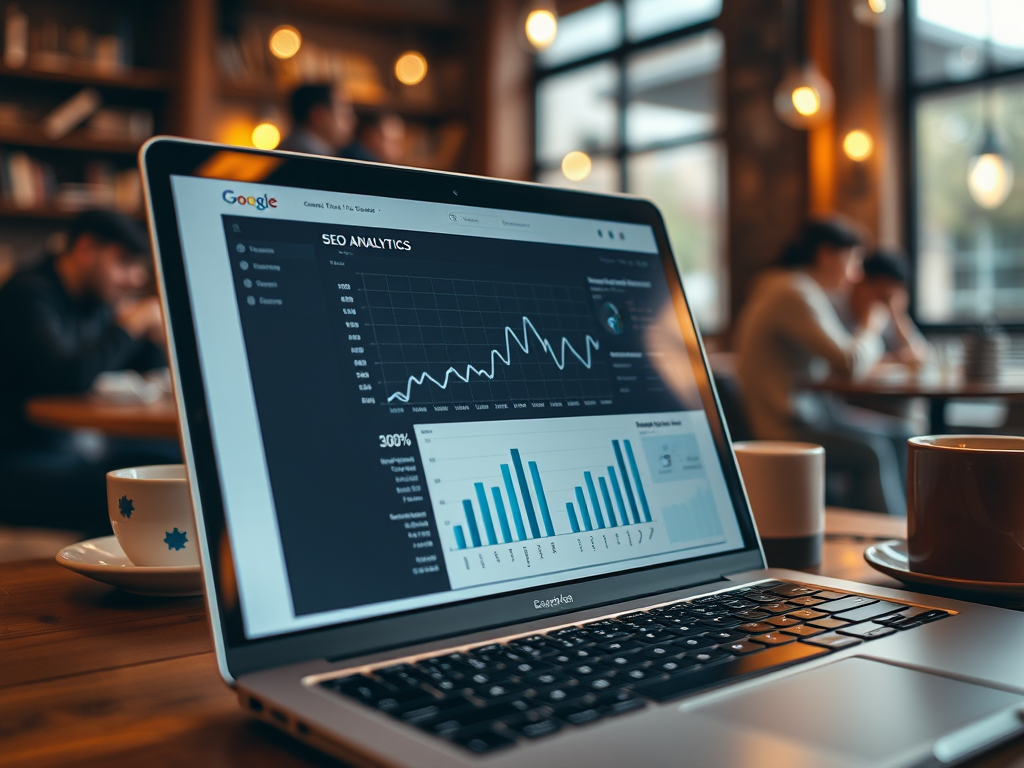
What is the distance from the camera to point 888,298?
12.3 feet

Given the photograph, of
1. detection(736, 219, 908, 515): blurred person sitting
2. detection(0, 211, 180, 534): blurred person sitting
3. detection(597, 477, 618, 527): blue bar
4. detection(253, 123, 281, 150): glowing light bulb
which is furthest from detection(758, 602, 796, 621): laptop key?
detection(253, 123, 281, 150): glowing light bulb

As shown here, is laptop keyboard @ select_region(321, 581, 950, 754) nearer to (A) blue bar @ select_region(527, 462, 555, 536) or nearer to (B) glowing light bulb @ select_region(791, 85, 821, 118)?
(A) blue bar @ select_region(527, 462, 555, 536)

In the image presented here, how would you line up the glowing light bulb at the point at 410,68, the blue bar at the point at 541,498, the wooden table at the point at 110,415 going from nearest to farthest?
the blue bar at the point at 541,498, the wooden table at the point at 110,415, the glowing light bulb at the point at 410,68

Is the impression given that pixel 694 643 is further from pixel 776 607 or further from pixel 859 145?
pixel 859 145

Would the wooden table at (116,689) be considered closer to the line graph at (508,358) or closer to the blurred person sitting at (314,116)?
the line graph at (508,358)

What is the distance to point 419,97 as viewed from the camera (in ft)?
19.9

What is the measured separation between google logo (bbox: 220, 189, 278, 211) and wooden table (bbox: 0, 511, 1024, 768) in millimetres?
255

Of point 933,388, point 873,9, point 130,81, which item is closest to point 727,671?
point 933,388

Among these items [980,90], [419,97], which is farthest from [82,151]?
[980,90]

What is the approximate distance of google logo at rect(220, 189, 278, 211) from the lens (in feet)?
1.66

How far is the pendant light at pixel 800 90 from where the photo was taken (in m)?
4.02

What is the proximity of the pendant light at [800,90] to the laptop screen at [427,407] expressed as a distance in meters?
3.74

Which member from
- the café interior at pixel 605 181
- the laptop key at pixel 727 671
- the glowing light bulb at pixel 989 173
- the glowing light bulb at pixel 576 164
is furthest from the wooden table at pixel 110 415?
the glowing light bulb at pixel 576 164

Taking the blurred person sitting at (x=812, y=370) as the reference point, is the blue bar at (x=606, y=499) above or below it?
above
